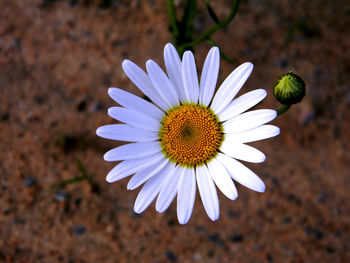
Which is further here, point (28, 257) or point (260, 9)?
point (260, 9)

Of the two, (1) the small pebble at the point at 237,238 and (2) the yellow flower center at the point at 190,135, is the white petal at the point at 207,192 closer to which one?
(2) the yellow flower center at the point at 190,135

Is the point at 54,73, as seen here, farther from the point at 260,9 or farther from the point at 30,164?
the point at 260,9

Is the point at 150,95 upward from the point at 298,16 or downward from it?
downward

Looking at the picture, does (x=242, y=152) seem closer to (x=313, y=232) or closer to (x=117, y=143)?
(x=117, y=143)

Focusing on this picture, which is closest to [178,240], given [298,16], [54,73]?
[54,73]

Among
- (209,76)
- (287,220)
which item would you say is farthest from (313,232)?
(209,76)

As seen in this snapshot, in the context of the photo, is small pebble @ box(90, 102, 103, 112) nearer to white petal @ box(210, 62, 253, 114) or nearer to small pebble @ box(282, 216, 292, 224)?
white petal @ box(210, 62, 253, 114)

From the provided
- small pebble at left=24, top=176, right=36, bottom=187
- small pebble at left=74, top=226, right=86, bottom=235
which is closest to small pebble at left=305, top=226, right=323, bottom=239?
small pebble at left=74, top=226, right=86, bottom=235

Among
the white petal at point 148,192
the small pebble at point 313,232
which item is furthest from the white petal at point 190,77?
the small pebble at point 313,232
